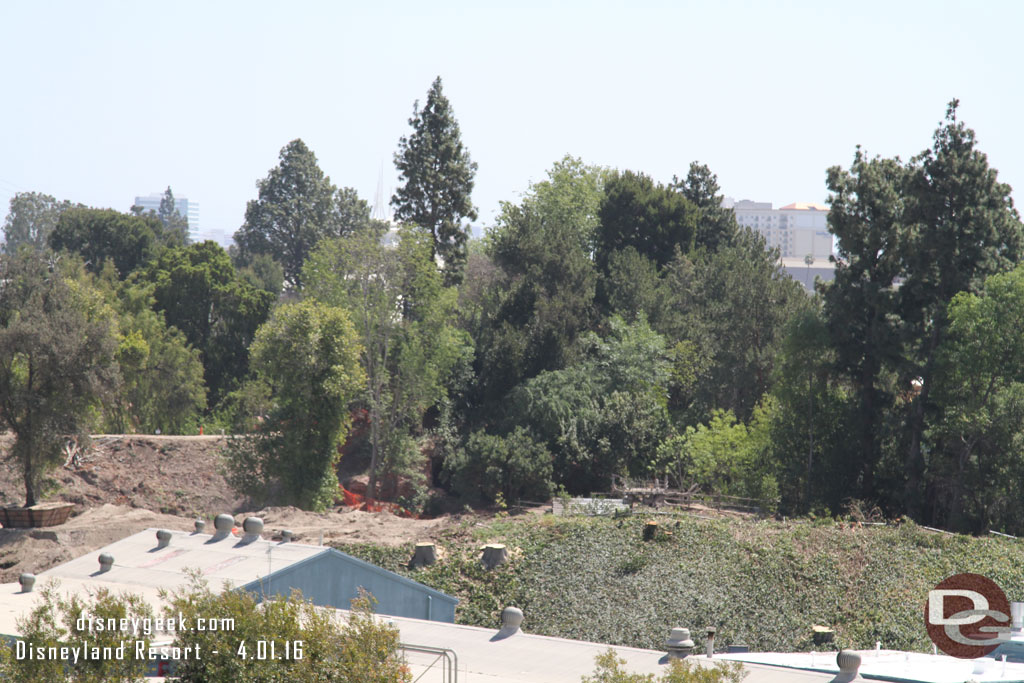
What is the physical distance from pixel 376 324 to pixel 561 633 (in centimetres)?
2389

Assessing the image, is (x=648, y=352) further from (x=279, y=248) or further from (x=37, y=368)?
(x=279, y=248)

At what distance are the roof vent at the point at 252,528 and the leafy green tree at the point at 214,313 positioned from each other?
4054cm

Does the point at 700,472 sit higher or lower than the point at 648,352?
lower

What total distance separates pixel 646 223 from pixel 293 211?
4677 centimetres

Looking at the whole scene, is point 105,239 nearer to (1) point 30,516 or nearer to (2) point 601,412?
(2) point 601,412

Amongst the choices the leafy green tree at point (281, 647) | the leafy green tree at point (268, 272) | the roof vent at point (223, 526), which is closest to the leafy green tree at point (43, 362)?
the roof vent at point (223, 526)

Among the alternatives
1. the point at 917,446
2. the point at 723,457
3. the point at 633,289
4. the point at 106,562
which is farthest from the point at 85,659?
the point at 633,289

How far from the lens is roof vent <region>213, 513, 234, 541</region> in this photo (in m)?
22.4

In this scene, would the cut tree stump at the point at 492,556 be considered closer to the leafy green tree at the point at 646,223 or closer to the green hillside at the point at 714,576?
the green hillside at the point at 714,576

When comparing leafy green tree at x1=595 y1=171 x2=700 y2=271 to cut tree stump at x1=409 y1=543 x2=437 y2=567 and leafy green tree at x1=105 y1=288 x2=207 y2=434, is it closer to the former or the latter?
leafy green tree at x1=105 y1=288 x2=207 y2=434

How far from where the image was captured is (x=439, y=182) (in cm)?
6122

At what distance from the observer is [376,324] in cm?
4831

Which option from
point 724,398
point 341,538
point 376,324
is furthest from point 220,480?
point 724,398

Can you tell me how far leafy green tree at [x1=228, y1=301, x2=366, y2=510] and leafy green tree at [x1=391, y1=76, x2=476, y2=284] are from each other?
22.0m
